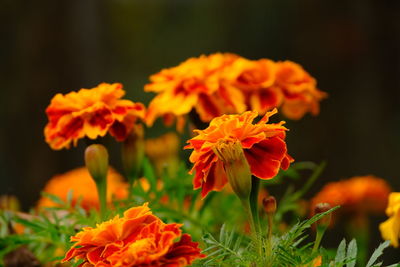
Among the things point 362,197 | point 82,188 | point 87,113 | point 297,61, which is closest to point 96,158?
point 87,113

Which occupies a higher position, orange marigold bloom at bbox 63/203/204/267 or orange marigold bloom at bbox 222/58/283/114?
orange marigold bloom at bbox 222/58/283/114

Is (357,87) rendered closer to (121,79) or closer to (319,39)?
(319,39)

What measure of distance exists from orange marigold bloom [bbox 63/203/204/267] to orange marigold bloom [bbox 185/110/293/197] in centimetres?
5

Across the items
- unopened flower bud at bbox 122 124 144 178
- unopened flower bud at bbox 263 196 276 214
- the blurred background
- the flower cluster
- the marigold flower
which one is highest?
the flower cluster

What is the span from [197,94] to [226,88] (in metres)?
0.03

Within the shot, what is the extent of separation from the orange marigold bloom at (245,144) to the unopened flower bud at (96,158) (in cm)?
14

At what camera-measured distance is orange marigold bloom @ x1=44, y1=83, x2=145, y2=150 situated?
2.07 ft

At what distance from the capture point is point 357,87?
2.47m

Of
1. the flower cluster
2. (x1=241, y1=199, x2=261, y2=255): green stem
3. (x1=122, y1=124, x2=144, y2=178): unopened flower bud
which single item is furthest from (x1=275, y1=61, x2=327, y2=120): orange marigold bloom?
(x1=241, y1=199, x2=261, y2=255): green stem

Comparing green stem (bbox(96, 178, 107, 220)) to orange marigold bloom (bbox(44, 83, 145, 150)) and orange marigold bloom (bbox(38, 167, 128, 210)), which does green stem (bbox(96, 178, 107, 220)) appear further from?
orange marigold bloom (bbox(38, 167, 128, 210))

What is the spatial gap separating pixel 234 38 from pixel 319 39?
1.23ft

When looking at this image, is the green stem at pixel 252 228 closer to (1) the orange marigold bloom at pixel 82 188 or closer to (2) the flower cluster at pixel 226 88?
(2) the flower cluster at pixel 226 88

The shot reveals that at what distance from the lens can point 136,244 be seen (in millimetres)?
Answer: 437

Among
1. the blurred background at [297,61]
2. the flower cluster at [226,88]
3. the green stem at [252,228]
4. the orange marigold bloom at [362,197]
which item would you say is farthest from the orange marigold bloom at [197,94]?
the blurred background at [297,61]
